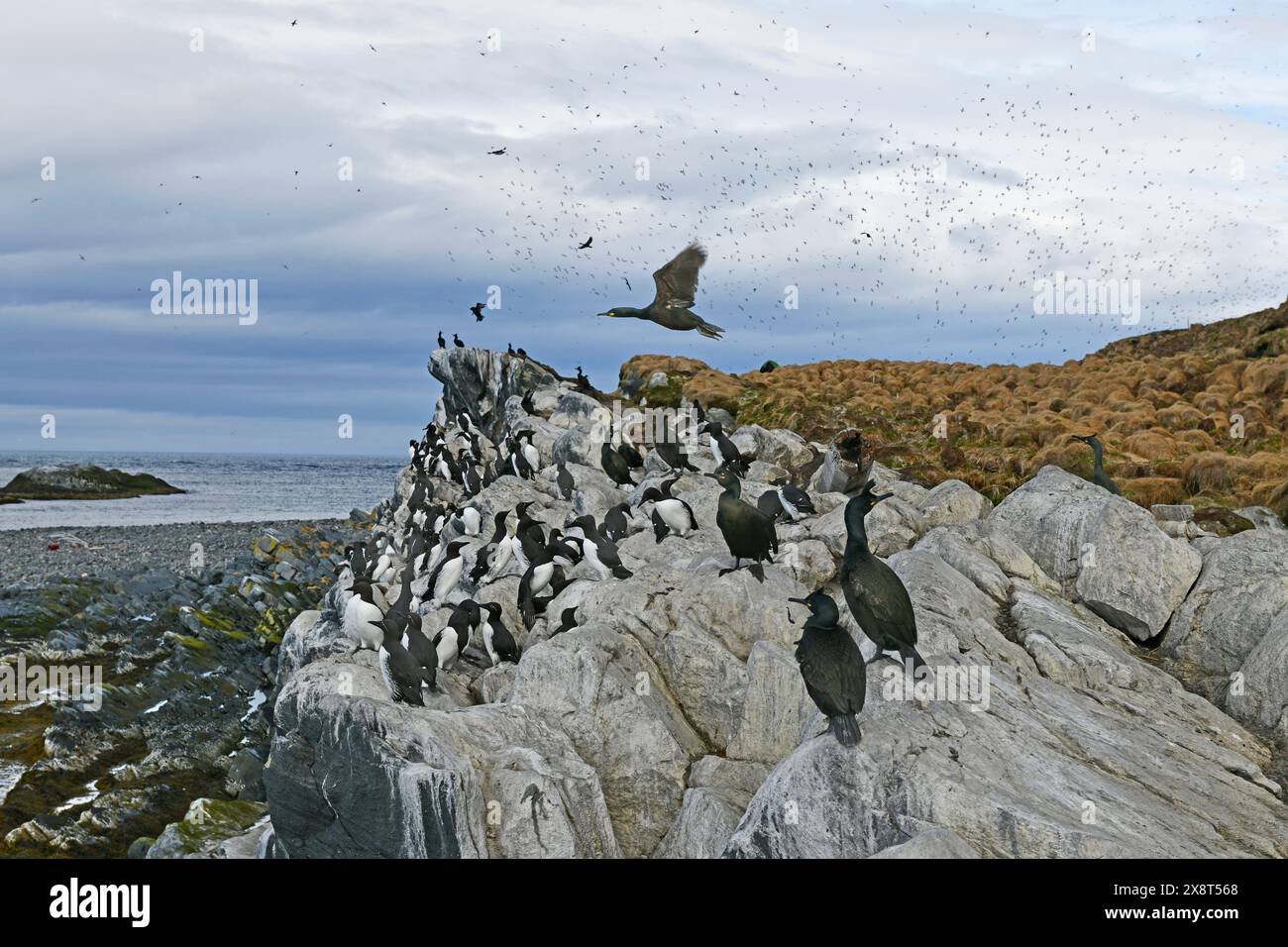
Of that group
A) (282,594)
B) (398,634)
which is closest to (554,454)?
(282,594)

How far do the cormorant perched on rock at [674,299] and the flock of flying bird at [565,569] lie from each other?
2378 millimetres

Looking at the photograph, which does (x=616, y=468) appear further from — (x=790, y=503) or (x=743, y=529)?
(x=743, y=529)

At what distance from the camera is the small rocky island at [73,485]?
252ft

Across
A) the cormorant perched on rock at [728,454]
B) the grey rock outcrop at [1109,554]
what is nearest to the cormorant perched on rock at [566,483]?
the cormorant perched on rock at [728,454]

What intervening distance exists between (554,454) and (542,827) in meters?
22.0

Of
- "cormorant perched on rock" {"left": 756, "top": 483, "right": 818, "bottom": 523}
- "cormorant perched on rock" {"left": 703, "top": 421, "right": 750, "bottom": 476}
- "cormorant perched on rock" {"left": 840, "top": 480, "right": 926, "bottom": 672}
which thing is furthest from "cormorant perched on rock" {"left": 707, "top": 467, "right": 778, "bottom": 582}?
"cormorant perched on rock" {"left": 703, "top": 421, "right": 750, "bottom": 476}

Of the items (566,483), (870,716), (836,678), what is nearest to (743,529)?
(870,716)

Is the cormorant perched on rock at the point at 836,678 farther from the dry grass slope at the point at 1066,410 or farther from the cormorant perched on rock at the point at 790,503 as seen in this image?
the dry grass slope at the point at 1066,410

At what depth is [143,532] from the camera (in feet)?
176

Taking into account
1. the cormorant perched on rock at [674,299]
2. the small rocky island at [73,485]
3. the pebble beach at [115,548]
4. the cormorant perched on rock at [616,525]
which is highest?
the cormorant perched on rock at [674,299]

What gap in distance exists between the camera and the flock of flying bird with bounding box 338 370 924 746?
8.08 metres

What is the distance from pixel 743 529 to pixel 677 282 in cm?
331

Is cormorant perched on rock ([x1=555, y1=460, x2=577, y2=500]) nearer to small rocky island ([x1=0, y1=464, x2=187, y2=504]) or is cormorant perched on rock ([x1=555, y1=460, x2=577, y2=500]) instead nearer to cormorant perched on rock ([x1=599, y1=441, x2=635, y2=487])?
cormorant perched on rock ([x1=599, y1=441, x2=635, y2=487])
